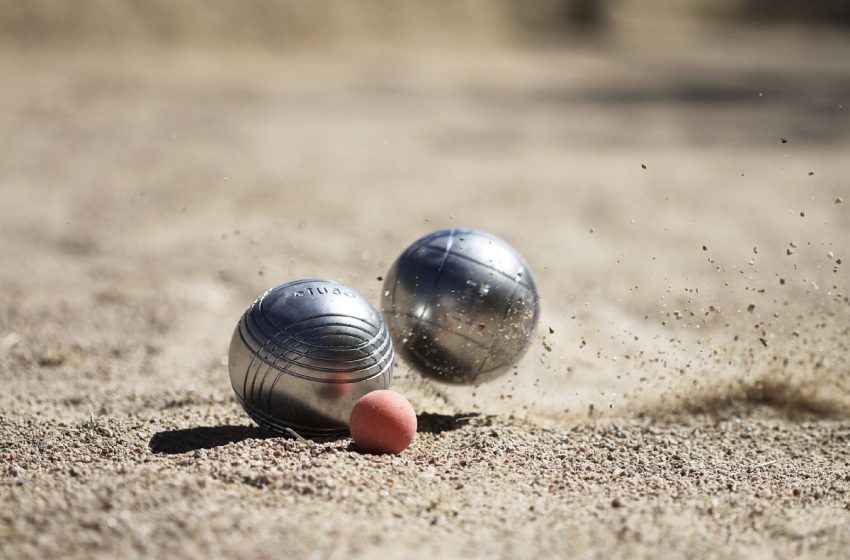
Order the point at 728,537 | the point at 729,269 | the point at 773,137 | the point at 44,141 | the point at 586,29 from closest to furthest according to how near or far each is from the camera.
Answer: the point at 728,537
the point at 729,269
the point at 44,141
the point at 773,137
the point at 586,29

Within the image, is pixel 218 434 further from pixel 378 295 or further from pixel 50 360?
pixel 378 295

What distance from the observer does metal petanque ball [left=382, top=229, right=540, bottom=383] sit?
6895 mm

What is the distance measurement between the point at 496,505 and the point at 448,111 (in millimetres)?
17658

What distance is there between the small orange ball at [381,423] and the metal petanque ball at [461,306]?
2.88 ft

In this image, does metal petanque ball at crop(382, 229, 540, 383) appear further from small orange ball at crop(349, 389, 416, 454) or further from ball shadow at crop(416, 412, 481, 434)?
small orange ball at crop(349, 389, 416, 454)

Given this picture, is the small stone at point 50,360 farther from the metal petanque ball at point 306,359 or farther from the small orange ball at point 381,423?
the small orange ball at point 381,423

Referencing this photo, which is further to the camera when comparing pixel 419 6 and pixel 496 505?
pixel 419 6

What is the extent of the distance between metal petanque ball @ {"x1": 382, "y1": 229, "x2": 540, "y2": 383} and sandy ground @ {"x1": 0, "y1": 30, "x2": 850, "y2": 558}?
48 centimetres

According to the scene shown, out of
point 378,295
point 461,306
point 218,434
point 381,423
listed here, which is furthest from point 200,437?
point 378,295

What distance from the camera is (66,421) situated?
6.90 meters

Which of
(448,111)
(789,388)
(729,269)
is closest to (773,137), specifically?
(448,111)

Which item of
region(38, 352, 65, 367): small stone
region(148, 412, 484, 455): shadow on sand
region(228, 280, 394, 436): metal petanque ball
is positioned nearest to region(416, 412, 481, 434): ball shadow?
region(148, 412, 484, 455): shadow on sand

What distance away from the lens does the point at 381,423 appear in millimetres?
6059

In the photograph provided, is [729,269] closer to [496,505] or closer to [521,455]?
[521,455]
